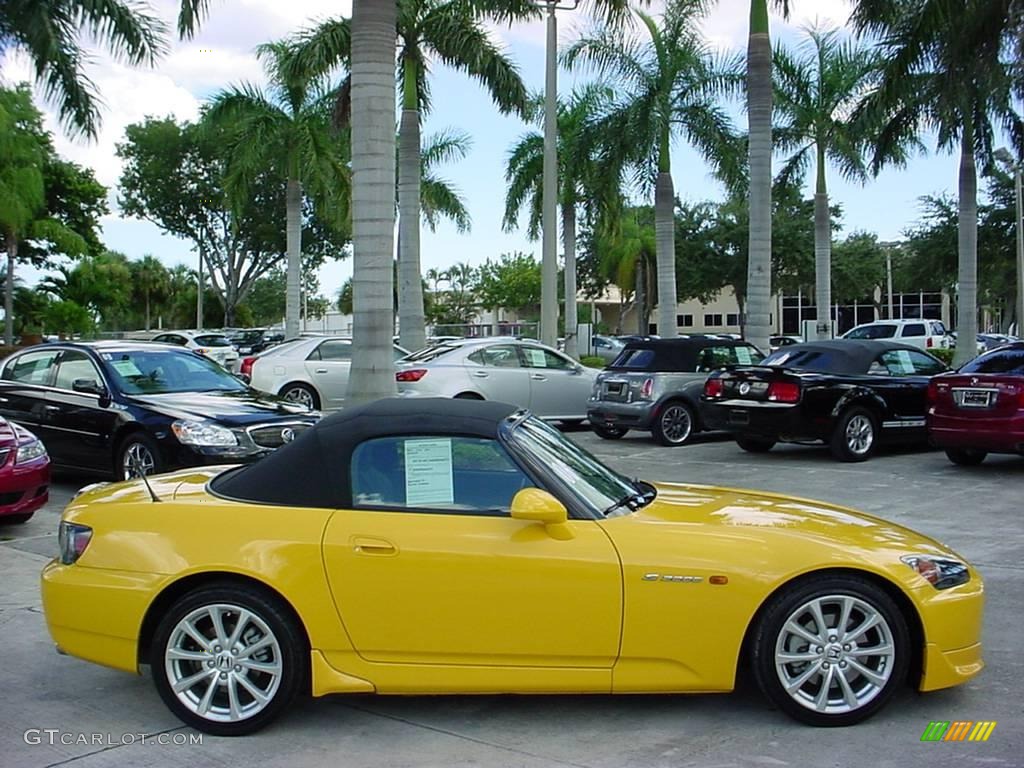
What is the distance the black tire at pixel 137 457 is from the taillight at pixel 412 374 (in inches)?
232

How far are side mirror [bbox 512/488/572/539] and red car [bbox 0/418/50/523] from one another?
6.03 metres

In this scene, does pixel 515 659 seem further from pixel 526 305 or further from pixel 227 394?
pixel 526 305

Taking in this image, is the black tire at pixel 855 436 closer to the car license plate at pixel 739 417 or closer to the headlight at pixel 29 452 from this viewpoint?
the car license plate at pixel 739 417

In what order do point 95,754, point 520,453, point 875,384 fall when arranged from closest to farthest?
1. point 95,754
2. point 520,453
3. point 875,384

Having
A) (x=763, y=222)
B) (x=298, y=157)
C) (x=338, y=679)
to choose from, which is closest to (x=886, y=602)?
(x=338, y=679)

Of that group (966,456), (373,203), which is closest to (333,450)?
(373,203)

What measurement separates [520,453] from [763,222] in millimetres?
15372

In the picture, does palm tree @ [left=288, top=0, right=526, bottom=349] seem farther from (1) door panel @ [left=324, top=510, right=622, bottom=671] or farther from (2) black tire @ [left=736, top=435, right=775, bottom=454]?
(1) door panel @ [left=324, top=510, right=622, bottom=671]

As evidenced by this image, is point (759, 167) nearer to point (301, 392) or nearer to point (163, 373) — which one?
point (301, 392)

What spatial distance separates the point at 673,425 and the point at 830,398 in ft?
9.58

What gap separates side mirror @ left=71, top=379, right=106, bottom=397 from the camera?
11078 mm

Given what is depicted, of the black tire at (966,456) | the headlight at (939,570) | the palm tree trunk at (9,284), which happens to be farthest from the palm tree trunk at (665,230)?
the palm tree trunk at (9,284)

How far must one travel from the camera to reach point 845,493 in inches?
439

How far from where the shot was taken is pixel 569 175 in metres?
28.2
